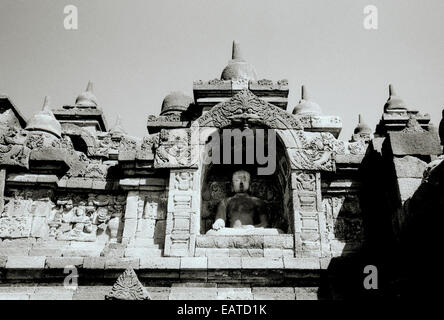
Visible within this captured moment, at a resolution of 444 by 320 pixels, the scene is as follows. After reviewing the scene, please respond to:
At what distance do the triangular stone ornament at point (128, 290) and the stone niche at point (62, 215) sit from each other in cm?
165

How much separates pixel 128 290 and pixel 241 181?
3.50 meters

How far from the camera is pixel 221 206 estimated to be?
9.01m

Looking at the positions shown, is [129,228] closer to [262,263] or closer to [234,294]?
[234,294]

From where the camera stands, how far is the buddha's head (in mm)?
9211

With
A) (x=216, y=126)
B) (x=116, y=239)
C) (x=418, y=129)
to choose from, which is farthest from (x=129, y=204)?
(x=418, y=129)

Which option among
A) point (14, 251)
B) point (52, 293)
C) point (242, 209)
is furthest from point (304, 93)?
point (52, 293)

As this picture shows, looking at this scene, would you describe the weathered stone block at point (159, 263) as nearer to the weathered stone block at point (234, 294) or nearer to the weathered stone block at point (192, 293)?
the weathered stone block at point (192, 293)

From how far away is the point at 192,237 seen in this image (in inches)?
310

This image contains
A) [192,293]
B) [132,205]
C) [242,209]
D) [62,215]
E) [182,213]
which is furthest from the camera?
[242,209]

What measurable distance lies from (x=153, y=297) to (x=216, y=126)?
346 cm

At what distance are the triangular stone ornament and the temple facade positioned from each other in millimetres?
44

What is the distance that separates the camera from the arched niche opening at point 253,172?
902 centimetres

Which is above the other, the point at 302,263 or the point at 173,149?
the point at 173,149

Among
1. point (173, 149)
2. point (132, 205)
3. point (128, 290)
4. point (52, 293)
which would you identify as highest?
point (173, 149)
